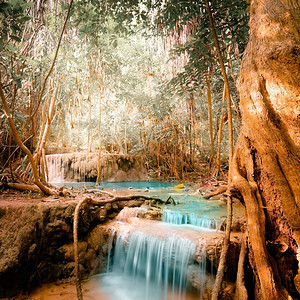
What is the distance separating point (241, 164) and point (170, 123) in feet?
22.2

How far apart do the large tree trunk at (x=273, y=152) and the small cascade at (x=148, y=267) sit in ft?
3.48

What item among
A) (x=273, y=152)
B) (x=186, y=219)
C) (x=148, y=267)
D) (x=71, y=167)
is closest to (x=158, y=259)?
(x=148, y=267)

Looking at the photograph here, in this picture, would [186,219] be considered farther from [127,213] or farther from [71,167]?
[71,167]

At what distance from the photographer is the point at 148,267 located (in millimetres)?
3055

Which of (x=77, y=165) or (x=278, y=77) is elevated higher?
(x=278, y=77)

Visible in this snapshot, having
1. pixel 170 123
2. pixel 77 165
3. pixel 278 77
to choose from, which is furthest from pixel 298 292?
pixel 77 165

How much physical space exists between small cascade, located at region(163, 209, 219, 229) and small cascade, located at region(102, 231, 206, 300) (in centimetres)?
74

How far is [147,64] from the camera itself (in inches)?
440

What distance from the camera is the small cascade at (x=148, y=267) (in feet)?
8.95

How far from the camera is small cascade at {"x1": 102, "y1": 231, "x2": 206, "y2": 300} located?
2729 mm

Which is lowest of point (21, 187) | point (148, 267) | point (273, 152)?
point (148, 267)

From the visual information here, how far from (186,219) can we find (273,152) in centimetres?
239

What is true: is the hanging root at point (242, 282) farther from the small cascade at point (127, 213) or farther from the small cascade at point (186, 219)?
the small cascade at point (127, 213)

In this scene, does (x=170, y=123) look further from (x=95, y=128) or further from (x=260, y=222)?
(x=260, y=222)
